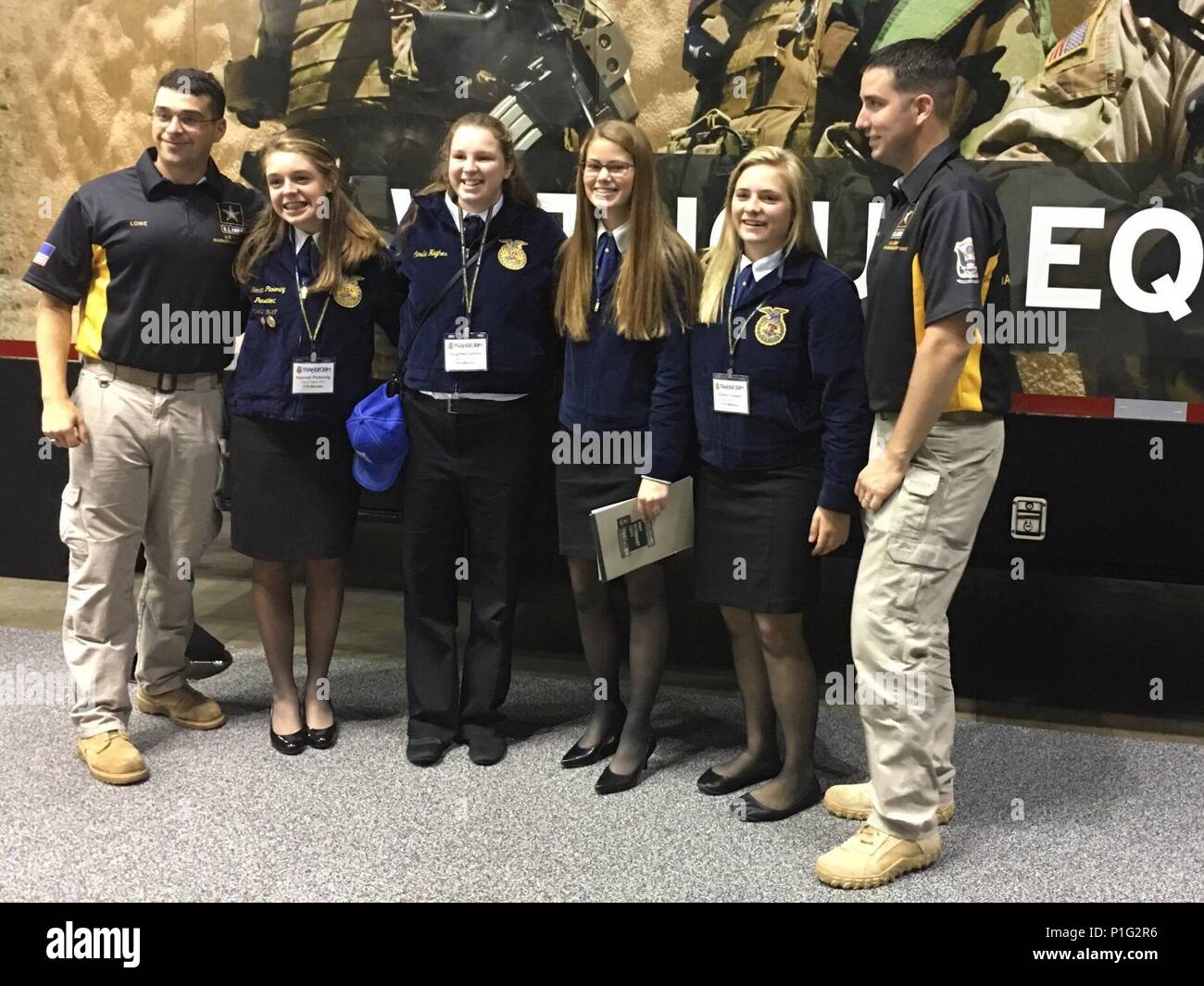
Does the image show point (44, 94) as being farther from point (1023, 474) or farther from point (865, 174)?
point (1023, 474)

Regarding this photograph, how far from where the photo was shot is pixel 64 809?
9.02 ft

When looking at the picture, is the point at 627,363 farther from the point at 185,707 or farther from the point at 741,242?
the point at 185,707

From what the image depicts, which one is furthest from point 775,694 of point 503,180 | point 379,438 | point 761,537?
point 503,180

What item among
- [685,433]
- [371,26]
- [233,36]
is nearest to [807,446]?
[685,433]

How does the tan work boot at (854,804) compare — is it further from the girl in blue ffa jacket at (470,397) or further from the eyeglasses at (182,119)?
the eyeglasses at (182,119)

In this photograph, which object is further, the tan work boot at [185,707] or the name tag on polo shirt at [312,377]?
the tan work boot at [185,707]

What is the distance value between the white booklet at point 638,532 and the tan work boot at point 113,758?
Result: 1.21 m

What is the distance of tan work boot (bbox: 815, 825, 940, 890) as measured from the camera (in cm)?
243

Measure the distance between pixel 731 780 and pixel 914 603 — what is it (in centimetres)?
73

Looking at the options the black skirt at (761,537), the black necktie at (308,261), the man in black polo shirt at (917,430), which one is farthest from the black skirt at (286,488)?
the man in black polo shirt at (917,430)

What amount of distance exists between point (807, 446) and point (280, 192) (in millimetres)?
1350

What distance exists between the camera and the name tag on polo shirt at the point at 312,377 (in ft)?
9.48

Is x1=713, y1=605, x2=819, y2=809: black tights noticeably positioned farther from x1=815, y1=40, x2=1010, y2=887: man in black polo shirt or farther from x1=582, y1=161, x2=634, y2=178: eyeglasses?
x1=582, y1=161, x2=634, y2=178: eyeglasses

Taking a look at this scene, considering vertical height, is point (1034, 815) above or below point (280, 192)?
below
